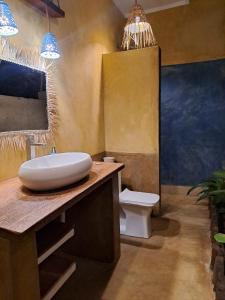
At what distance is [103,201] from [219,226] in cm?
105

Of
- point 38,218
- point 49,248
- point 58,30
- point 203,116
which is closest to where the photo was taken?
point 38,218

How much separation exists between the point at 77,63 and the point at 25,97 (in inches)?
32.0

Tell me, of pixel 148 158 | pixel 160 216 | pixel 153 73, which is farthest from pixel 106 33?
pixel 160 216

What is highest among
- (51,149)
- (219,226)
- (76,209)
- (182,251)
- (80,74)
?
(80,74)

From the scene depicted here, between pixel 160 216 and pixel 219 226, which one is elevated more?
pixel 219 226

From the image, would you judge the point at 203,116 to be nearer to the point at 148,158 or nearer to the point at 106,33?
the point at 148,158

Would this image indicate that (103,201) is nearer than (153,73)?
Yes

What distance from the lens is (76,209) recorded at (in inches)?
76.4

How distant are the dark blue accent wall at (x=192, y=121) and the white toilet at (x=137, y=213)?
126 cm

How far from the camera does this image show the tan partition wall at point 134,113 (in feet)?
8.59

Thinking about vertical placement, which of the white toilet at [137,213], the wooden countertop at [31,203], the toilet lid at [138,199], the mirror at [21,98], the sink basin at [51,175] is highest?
the mirror at [21,98]

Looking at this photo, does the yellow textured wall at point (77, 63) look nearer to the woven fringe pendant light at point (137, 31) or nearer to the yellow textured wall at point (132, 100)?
the yellow textured wall at point (132, 100)

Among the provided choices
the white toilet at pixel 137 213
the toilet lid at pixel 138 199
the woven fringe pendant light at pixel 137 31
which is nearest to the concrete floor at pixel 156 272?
the white toilet at pixel 137 213

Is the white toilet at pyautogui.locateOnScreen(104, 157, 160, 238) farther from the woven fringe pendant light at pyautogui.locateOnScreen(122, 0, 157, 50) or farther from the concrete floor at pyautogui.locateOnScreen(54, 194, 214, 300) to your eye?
the woven fringe pendant light at pyautogui.locateOnScreen(122, 0, 157, 50)
